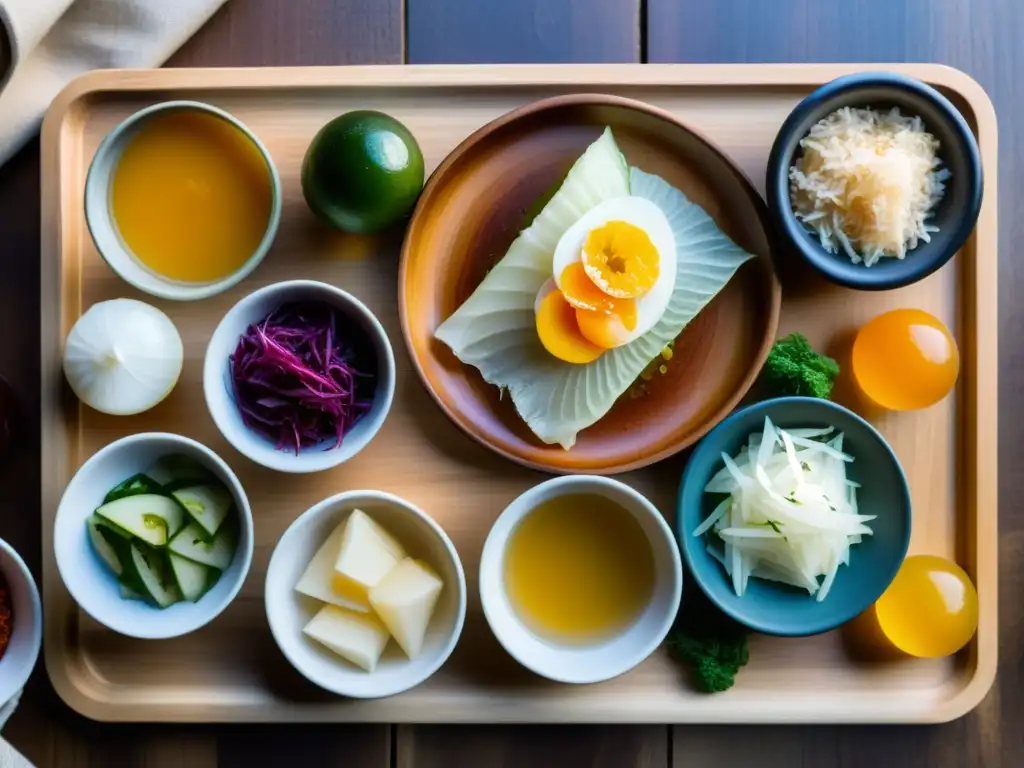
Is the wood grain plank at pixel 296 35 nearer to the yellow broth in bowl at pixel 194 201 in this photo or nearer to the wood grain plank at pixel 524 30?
the wood grain plank at pixel 524 30

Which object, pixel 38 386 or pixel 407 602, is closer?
pixel 407 602

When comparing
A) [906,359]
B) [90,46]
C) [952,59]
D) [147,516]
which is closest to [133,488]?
[147,516]

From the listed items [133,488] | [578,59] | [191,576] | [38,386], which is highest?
[578,59]

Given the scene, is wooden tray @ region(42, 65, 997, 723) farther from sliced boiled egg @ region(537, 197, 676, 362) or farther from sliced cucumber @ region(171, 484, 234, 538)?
sliced boiled egg @ region(537, 197, 676, 362)

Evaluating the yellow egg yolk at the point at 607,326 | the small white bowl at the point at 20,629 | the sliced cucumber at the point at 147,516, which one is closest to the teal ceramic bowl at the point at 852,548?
the yellow egg yolk at the point at 607,326

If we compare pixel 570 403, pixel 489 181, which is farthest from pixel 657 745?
pixel 489 181

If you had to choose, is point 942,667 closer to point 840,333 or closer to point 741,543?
point 741,543

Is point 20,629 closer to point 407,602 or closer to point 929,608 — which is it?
Result: point 407,602
